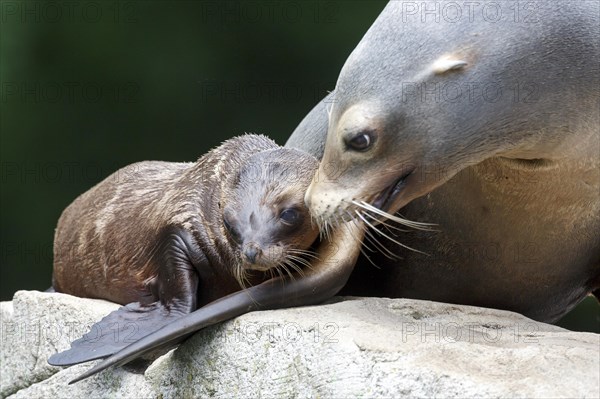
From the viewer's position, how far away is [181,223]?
5035 millimetres

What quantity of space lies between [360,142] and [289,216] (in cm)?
61

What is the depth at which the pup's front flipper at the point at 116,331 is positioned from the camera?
449cm

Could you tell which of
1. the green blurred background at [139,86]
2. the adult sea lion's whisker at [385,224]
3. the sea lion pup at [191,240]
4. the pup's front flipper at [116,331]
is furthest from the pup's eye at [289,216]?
the green blurred background at [139,86]

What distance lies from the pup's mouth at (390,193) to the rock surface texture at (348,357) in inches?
17.7

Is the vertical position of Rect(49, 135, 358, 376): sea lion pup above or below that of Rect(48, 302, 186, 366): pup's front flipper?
above

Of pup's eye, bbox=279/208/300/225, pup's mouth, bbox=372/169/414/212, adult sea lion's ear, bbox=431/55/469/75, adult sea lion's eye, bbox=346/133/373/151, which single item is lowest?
pup's eye, bbox=279/208/300/225

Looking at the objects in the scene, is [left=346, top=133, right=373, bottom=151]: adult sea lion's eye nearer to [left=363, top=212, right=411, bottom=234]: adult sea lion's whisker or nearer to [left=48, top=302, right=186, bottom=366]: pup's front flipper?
[left=363, top=212, right=411, bottom=234]: adult sea lion's whisker

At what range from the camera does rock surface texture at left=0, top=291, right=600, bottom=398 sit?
12.2 ft

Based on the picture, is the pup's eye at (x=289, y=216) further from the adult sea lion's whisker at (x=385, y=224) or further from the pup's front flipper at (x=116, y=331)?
the pup's front flipper at (x=116, y=331)

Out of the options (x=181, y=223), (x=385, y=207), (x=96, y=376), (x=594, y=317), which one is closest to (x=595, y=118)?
(x=385, y=207)

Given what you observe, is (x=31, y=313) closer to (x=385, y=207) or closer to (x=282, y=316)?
(x=282, y=316)

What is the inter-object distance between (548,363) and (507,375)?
178 mm

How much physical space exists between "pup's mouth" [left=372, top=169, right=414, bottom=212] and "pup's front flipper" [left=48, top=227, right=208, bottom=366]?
968 mm

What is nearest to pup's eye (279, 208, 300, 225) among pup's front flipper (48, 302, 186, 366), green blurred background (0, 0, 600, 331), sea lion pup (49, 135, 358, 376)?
sea lion pup (49, 135, 358, 376)
